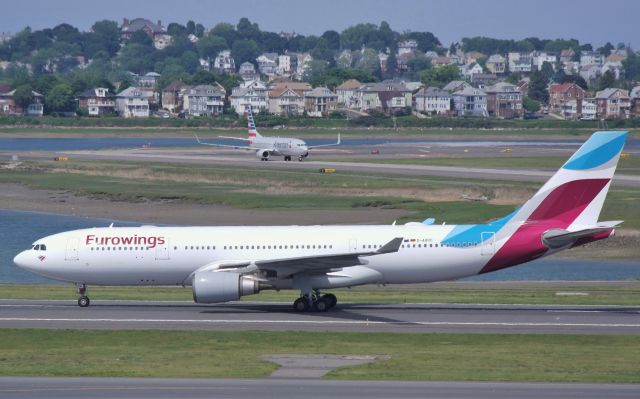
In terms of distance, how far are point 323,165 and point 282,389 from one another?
9635cm

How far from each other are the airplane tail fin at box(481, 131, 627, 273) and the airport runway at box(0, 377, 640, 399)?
13474 millimetres

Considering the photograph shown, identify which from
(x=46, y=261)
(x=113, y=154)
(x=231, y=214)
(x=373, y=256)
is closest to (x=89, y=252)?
(x=46, y=261)

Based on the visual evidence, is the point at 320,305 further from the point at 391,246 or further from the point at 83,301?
the point at 83,301

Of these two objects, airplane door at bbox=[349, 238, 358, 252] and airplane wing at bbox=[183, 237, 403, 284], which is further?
airplane door at bbox=[349, 238, 358, 252]

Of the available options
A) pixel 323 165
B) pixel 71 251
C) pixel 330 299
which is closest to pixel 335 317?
pixel 330 299

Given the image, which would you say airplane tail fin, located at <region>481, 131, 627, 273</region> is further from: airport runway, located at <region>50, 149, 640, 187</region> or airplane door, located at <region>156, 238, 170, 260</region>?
airport runway, located at <region>50, 149, 640, 187</region>

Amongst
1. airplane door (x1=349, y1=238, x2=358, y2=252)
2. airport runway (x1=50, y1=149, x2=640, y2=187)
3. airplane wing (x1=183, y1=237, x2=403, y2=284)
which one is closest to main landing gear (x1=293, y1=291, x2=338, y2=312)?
airplane wing (x1=183, y1=237, x2=403, y2=284)

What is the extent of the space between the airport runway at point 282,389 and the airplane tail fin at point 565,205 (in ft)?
44.2

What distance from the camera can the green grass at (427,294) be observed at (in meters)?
48.3

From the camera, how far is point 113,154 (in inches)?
5891

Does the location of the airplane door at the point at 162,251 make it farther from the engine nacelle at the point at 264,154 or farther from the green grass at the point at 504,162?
the engine nacelle at the point at 264,154

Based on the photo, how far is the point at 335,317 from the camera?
43.8 m

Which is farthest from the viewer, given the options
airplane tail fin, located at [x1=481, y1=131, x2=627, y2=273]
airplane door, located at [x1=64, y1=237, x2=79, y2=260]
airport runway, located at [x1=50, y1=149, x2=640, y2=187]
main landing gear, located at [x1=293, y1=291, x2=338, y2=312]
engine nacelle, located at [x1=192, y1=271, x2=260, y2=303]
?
airport runway, located at [x1=50, y1=149, x2=640, y2=187]

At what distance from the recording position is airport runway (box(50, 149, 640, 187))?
10575 centimetres
